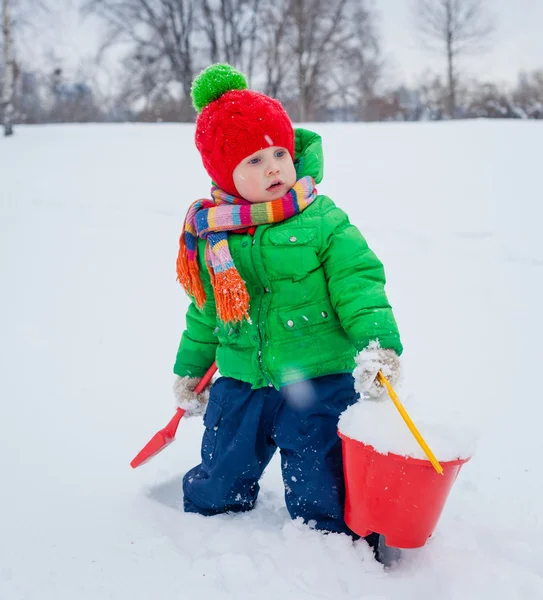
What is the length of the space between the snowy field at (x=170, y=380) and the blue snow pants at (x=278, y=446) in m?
0.07

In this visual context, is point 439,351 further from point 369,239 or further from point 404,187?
point 404,187

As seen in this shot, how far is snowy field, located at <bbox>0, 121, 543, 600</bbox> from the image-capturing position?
1554 millimetres

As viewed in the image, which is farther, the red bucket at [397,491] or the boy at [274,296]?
the boy at [274,296]

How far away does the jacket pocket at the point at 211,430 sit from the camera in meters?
1.90

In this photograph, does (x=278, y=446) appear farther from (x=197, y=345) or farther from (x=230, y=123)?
(x=230, y=123)

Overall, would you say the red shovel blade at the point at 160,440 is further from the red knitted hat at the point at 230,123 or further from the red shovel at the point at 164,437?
the red knitted hat at the point at 230,123

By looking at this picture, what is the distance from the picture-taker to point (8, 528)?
1.78 metres

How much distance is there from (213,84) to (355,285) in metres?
0.80

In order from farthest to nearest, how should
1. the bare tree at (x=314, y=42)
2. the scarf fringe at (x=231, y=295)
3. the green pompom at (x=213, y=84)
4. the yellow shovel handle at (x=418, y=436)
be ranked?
1. the bare tree at (x=314, y=42)
2. the green pompom at (x=213, y=84)
3. the scarf fringe at (x=231, y=295)
4. the yellow shovel handle at (x=418, y=436)

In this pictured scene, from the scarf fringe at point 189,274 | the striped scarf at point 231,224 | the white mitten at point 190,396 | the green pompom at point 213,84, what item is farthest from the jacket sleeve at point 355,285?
the white mitten at point 190,396

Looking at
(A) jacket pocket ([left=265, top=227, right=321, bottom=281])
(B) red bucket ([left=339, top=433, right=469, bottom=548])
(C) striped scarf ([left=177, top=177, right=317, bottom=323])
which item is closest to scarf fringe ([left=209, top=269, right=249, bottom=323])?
(C) striped scarf ([left=177, top=177, right=317, bottom=323])

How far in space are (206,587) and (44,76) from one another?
1959 centimetres

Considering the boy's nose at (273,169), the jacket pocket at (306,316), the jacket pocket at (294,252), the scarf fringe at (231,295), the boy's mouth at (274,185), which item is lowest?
the jacket pocket at (306,316)

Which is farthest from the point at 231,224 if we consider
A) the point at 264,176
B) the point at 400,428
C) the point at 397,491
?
the point at 397,491
